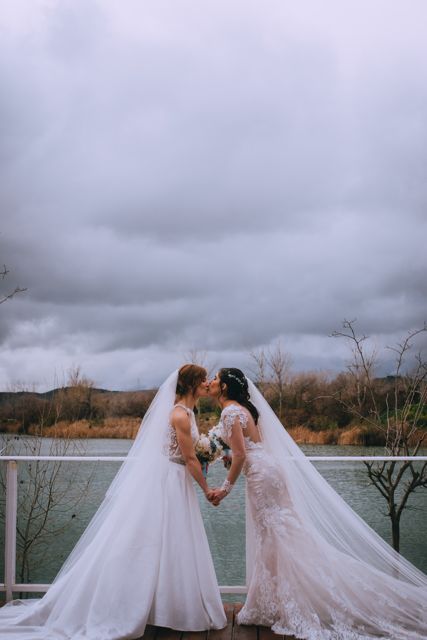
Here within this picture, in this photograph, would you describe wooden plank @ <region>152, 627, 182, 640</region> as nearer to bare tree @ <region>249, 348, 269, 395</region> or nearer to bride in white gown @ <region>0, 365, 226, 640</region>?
bride in white gown @ <region>0, 365, 226, 640</region>

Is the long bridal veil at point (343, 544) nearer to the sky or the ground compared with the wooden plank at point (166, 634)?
nearer to the sky

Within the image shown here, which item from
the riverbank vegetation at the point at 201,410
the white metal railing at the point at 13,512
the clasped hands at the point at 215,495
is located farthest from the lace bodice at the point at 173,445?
the riverbank vegetation at the point at 201,410

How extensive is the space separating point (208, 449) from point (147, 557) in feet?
2.08

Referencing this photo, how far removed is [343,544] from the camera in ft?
10.6

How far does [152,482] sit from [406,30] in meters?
9.20

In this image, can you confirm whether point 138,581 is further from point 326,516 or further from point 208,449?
point 326,516

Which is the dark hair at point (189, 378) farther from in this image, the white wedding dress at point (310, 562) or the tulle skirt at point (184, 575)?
the tulle skirt at point (184, 575)

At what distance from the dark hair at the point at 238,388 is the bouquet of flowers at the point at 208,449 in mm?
251

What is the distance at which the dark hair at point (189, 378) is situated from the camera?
3.31 metres

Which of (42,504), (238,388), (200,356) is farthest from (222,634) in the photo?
(200,356)

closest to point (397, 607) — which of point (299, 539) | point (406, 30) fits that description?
point (299, 539)

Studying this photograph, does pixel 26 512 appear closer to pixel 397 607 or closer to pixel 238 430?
pixel 238 430
